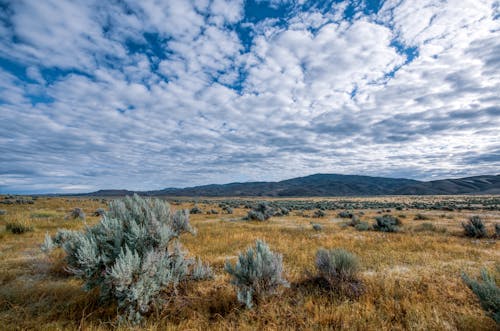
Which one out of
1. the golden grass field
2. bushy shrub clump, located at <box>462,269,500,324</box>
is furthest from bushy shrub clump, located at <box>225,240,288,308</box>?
bushy shrub clump, located at <box>462,269,500,324</box>

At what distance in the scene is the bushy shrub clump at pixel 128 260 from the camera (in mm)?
3311

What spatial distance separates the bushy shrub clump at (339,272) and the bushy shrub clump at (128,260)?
257 centimetres

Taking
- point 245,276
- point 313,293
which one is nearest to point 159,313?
point 245,276

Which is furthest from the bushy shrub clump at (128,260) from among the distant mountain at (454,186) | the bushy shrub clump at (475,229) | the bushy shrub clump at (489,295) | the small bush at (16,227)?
the distant mountain at (454,186)

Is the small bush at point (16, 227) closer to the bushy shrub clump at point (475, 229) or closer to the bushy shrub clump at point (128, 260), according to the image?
the bushy shrub clump at point (128, 260)

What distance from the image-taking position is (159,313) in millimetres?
3734

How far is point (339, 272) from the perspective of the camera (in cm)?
478

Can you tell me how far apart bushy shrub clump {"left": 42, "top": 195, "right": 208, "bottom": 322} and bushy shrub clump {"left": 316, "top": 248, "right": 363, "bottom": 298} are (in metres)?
2.57

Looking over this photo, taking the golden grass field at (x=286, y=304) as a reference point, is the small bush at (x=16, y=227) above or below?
above

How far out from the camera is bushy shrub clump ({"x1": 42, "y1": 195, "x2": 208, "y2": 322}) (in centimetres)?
331

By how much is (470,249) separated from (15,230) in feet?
60.8

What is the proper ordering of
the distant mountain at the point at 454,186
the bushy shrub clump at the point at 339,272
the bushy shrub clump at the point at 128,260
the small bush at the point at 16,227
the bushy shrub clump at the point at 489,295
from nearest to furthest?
the bushy shrub clump at the point at 489,295
the bushy shrub clump at the point at 128,260
the bushy shrub clump at the point at 339,272
the small bush at the point at 16,227
the distant mountain at the point at 454,186

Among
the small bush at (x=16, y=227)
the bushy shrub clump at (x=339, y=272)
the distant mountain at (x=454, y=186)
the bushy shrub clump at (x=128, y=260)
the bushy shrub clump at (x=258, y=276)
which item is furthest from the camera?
the distant mountain at (x=454, y=186)

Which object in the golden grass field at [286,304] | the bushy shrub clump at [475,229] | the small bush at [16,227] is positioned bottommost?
the bushy shrub clump at [475,229]
